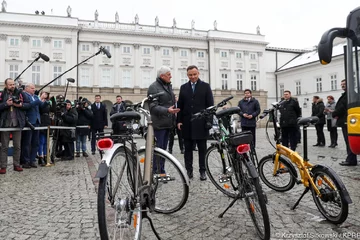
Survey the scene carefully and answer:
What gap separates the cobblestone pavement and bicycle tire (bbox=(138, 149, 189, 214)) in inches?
4.8

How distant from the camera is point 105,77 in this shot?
141 feet

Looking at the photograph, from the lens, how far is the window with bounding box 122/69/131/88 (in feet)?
144

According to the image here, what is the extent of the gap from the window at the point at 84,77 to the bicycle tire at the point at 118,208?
41.9m

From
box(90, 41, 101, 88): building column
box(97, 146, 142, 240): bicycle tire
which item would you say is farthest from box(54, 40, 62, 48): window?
box(97, 146, 142, 240): bicycle tire

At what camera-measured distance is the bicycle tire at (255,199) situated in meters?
2.61

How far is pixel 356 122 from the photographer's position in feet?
11.1

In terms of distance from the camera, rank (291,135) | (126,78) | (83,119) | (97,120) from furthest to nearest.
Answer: (126,78) → (97,120) → (83,119) → (291,135)

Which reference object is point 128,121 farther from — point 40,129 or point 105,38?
point 105,38

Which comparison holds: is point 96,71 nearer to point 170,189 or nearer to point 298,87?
point 298,87

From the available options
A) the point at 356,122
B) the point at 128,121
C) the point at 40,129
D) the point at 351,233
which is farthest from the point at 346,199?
the point at 40,129

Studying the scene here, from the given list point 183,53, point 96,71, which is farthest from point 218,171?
point 183,53

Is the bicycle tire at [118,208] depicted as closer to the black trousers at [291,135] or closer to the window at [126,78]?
the black trousers at [291,135]

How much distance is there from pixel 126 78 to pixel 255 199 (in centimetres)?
4278

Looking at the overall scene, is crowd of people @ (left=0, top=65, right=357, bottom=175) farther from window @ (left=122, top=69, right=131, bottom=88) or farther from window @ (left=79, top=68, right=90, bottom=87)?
window @ (left=122, top=69, right=131, bottom=88)
